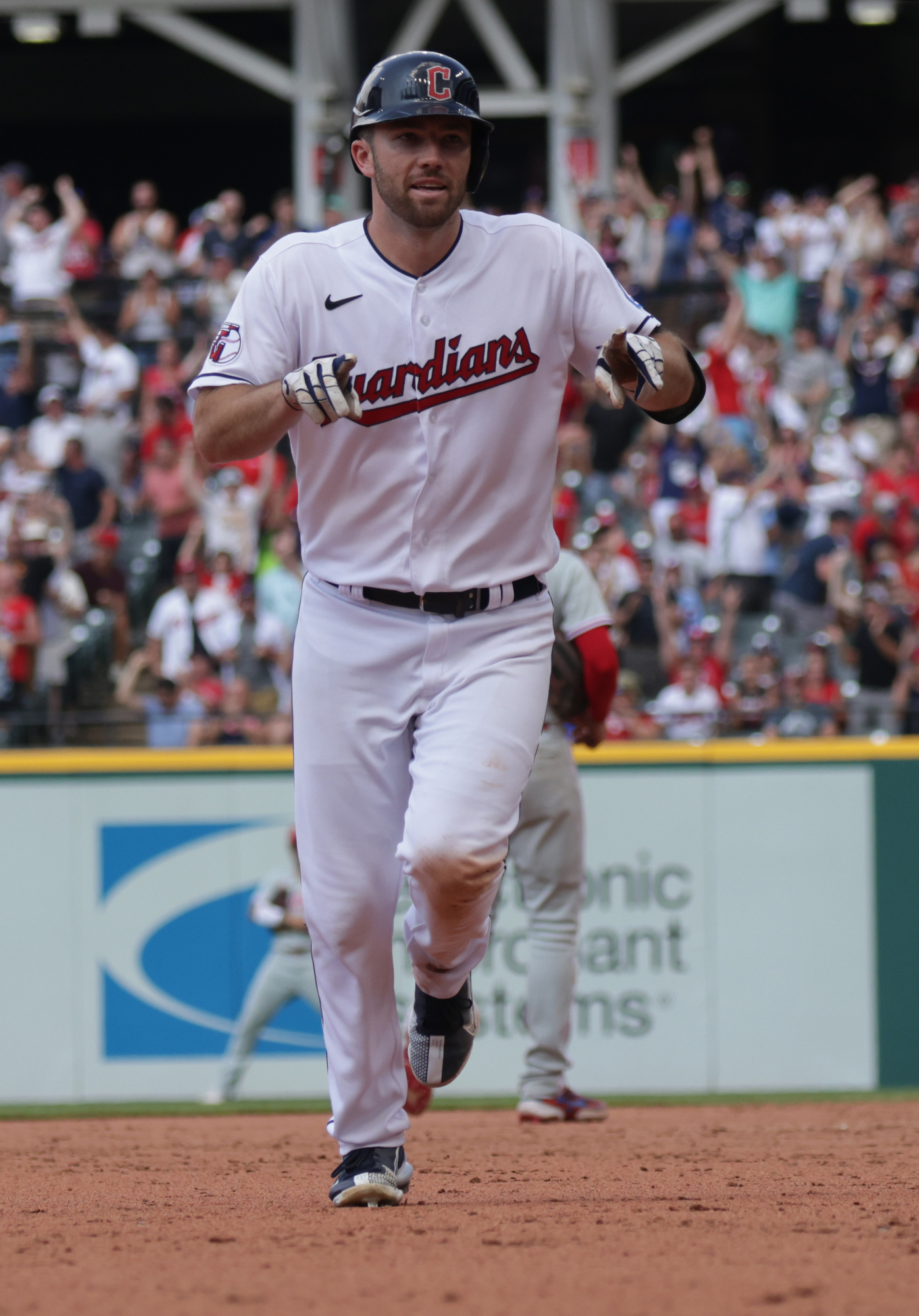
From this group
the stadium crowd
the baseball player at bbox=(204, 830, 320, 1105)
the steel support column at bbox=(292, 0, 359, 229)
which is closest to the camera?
the baseball player at bbox=(204, 830, 320, 1105)

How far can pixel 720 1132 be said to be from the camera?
5.82 metres

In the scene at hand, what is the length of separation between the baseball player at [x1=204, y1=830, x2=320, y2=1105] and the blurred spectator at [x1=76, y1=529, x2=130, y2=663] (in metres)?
4.08

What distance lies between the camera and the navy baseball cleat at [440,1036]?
398cm

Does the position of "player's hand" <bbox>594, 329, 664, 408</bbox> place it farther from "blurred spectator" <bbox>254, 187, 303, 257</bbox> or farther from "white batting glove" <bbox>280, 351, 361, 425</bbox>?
"blurred spectator" <bbox>254, 187, 303, 257</bbox>

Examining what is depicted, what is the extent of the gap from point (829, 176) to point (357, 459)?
21.5 metres

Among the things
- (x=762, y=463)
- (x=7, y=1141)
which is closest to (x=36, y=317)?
(x=762, y=463)

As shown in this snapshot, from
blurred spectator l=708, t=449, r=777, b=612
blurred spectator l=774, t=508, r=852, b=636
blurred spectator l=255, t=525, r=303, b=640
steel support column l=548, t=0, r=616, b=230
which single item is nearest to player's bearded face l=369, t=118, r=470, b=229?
blurred spectator l=255, t=525, r=303, b=640

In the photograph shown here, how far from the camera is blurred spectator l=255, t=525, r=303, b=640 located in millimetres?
12219

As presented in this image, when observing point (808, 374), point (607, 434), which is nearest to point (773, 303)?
point (808, 374)

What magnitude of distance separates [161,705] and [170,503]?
275 centimetres

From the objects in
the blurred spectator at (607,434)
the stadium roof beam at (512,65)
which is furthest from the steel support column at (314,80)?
the blurred spectator at (607,434)

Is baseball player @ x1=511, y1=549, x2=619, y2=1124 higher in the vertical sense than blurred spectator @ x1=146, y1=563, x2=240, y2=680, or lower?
lower

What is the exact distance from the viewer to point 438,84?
3688mm

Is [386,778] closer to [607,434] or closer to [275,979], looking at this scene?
[275,979]
